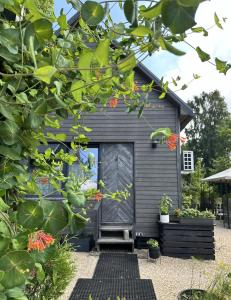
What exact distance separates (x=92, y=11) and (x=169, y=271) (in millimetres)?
5464

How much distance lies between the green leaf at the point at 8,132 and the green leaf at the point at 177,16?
18.3 inches

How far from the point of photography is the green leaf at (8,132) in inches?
28.7

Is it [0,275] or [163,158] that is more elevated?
[163,158]

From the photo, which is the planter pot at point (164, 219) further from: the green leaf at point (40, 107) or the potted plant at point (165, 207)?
the green leaf at point (40, 107)

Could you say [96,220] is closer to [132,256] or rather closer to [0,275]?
[132,256]

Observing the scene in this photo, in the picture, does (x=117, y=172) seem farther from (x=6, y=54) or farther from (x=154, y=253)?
(x=6, y=54)

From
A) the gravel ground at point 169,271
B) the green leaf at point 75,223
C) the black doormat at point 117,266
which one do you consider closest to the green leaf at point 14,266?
the green leaf at point 75,223

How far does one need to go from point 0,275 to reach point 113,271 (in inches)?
200

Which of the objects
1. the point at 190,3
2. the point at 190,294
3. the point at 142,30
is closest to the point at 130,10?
the point at 142,30

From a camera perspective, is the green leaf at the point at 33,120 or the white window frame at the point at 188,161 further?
the white window frame at the point at 188,161

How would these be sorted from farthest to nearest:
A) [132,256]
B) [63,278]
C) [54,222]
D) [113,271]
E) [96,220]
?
[96,220] → [132,256] → [113,271] → [63,278] → [54,222]

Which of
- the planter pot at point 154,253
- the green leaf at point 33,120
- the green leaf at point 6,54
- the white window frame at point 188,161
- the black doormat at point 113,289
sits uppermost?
the white window frame at point 188,161

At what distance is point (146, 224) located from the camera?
23.5 ft

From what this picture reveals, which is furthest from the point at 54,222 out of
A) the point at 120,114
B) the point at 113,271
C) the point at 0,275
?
the point at 120,114
